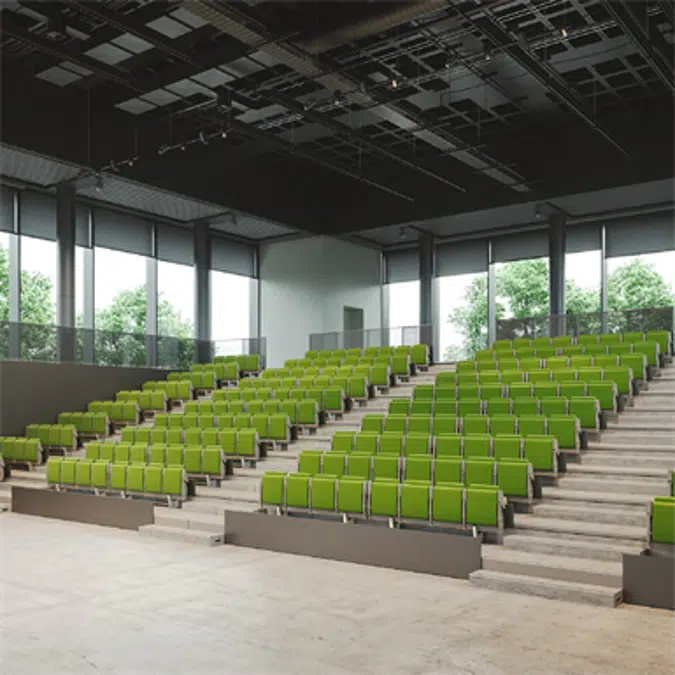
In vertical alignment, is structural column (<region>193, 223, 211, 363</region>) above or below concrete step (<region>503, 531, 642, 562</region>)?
above

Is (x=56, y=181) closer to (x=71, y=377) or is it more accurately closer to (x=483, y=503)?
(x=71, y=377)

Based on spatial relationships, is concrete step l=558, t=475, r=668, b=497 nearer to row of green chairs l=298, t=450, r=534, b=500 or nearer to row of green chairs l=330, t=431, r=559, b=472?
row of green chairs l=330, t=431, r=559, b=472

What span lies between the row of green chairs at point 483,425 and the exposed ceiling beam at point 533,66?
14.9ft

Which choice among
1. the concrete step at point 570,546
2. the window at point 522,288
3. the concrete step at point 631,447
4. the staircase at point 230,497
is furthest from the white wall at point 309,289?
the concrete step at point 570,546

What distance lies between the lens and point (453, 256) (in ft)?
62.6

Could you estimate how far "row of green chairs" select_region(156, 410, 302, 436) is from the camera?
1077cm

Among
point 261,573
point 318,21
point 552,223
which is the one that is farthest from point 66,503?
point 552,223

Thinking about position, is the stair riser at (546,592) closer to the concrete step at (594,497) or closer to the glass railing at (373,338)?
the concrete step at (594,497)

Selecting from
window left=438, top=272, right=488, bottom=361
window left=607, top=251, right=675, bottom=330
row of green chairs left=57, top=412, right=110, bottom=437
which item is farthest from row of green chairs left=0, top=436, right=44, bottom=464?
window left=607, top=251, right=675, bottom=330

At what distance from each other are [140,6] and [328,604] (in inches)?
312

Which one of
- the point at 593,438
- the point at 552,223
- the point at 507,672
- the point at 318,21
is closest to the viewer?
the point at 507,672

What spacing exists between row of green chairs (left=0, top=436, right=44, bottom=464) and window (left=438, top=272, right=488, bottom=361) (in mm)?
9372

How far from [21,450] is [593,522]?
9276 millimetres

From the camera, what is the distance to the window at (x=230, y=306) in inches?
736
